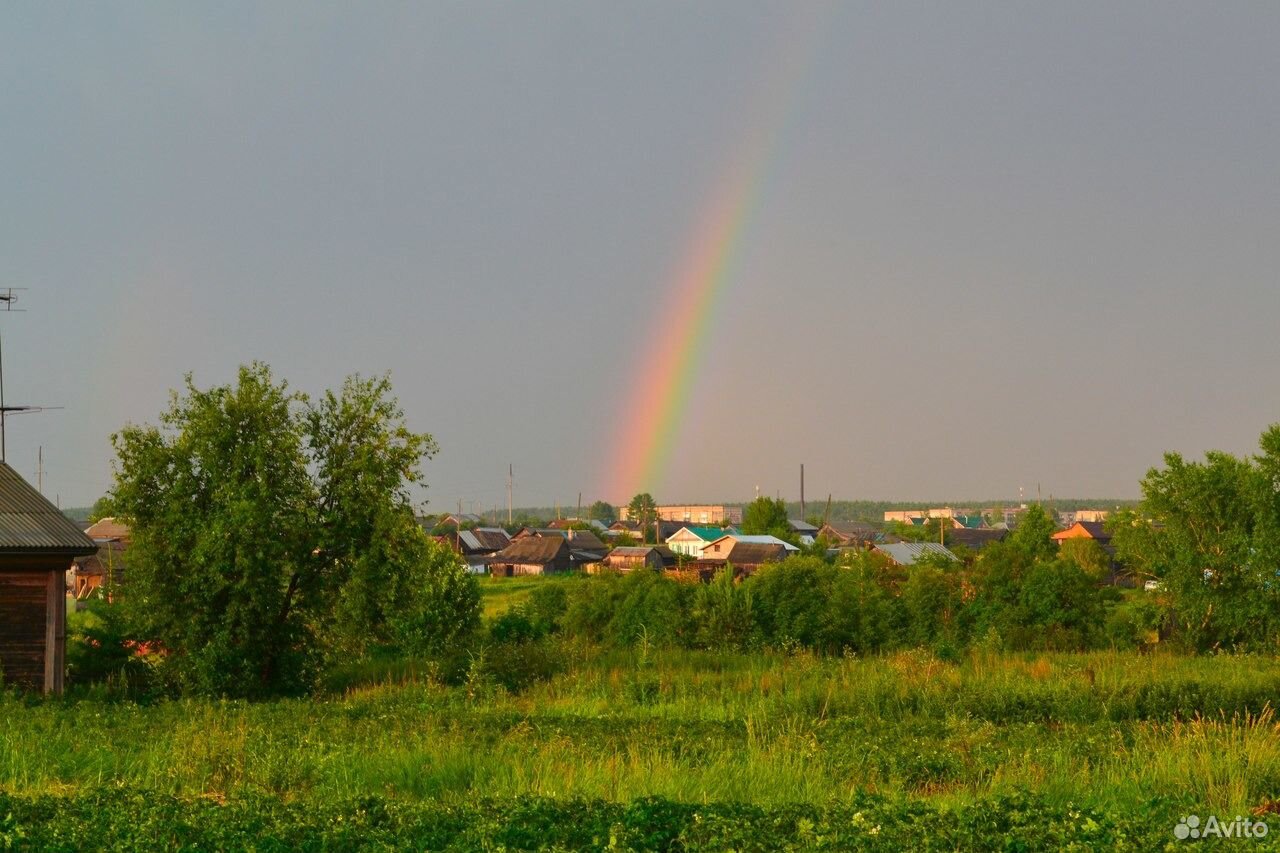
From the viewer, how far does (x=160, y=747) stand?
1168 cm

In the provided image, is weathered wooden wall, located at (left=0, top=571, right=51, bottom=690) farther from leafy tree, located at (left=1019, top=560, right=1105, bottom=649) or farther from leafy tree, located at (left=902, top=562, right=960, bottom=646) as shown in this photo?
leafy tree, located at (left=1019, top=560, right=1105, bottom=649)

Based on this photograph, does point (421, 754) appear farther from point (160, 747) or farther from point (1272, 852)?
point (1272, 852)

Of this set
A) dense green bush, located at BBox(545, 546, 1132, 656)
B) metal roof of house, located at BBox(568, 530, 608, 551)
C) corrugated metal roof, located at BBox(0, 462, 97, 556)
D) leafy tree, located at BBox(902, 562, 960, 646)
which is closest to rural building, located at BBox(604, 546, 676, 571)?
metal roof of house, located at BBox(568, 530, 608, 551)

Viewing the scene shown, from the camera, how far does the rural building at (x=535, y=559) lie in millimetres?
124750

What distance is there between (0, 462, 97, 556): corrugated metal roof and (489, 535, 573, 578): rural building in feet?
331

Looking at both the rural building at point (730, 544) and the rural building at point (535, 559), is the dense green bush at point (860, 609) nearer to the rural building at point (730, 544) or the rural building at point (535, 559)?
the rural building at point (730, 544)

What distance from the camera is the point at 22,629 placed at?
21.2 meters

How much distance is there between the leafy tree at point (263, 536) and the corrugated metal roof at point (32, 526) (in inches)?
50.0

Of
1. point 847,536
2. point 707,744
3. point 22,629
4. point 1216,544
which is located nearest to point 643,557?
point 847,536

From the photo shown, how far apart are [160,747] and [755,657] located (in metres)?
15.2

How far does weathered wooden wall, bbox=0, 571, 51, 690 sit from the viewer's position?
21125 mm

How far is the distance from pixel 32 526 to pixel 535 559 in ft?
343

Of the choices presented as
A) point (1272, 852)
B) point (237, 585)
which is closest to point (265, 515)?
point (237, 585)

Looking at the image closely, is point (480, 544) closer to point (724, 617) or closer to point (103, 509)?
point (724, 617)
